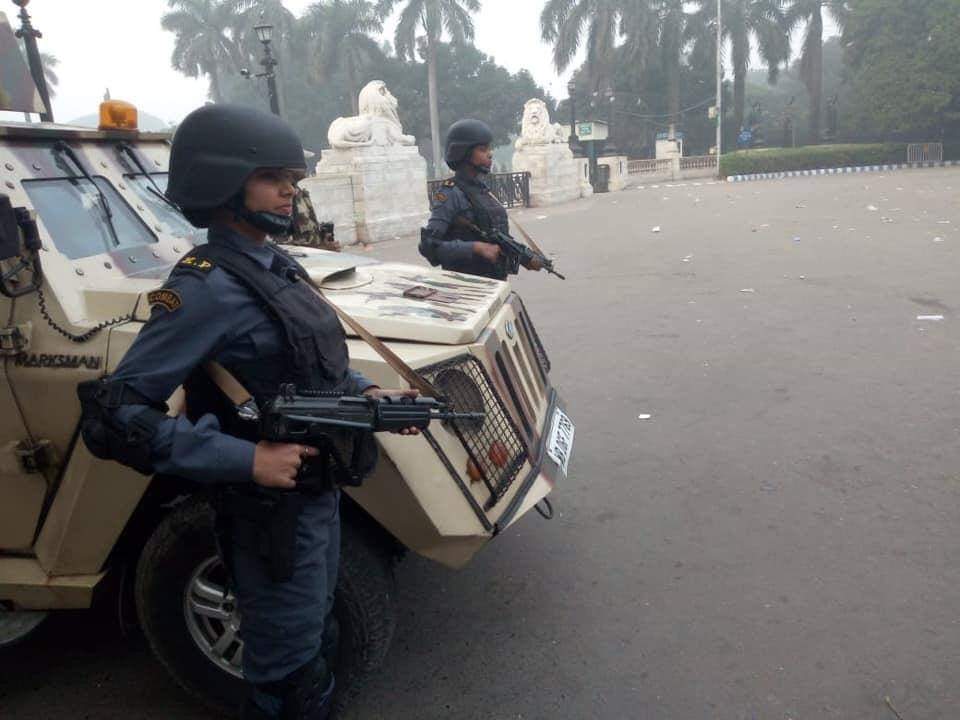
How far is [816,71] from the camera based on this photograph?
50688 millimetres

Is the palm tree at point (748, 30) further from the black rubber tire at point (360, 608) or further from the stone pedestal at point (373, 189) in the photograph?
the black rubber tire at point (360, 608)

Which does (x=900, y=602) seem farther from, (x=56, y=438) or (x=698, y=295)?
(x=698, y=295)

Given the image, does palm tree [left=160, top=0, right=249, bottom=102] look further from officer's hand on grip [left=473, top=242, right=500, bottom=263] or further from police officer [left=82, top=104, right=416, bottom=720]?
police officer [left=82, top=104, right=416, bottom=720]

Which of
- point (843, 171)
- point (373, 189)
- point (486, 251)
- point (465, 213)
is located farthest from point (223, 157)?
point (843, 171)

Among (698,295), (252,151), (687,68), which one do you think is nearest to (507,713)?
(252,151)

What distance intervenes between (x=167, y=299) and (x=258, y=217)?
11.4 inches

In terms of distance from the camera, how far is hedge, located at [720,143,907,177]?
3769 centimetres

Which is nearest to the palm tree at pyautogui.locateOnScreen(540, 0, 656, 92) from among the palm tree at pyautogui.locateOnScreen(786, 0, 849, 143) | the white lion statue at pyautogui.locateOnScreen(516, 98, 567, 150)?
the palm tree at pyautogui.locateOnScreen(786, 0, 849, 143)

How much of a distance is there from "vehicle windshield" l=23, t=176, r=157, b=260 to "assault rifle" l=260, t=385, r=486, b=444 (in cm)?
136

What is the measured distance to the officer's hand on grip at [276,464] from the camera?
5.67 feet

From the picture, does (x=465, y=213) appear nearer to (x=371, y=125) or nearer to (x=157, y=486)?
(x=157, y=486)

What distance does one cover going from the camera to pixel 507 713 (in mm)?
2588

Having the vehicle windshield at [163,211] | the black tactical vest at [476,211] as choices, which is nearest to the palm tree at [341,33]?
the black tactical vest at [476,211]

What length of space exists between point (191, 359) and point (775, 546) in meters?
2.77
